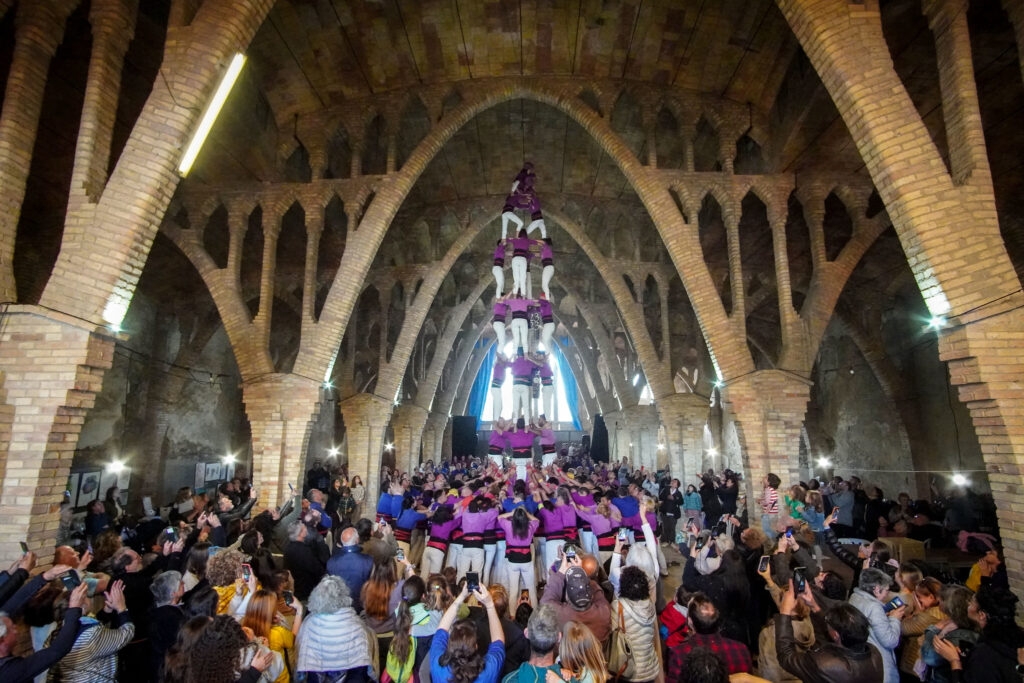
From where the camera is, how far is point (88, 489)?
1245 cm

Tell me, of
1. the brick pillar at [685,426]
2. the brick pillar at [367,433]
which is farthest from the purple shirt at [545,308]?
the brick pillar at [367,433]

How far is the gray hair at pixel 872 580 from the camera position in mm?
3467

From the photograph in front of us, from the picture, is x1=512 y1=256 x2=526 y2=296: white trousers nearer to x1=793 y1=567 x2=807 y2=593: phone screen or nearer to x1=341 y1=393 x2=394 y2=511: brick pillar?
x1=341 y1=393 x2=394 y2=511: brick pillar

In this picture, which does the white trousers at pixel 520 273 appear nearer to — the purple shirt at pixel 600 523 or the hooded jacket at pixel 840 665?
the purple shirt at pixel 600 523

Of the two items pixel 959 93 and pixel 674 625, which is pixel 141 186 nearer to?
pixel 674 625

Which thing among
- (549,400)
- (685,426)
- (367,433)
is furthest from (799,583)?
(549,400)

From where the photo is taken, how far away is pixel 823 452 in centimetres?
1891

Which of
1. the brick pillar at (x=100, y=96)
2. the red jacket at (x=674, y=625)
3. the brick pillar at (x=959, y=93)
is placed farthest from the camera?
the brick pillar at (x=100, y=96)

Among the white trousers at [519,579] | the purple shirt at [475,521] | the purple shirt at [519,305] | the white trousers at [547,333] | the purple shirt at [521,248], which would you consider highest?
the purple shirt at [521,248]

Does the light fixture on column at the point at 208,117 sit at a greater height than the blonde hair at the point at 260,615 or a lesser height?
greater

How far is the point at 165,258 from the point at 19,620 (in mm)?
12762

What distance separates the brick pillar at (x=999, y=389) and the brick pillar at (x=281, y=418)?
9.96 metres

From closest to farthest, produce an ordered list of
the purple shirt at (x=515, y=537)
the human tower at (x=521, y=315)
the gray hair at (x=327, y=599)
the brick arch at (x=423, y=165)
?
the gray hair at (x=327, y=599) < the purple shirt at (x=515, y=537) < the brick arch at (x=423, y=165) < the human tower at (x=521, y=315)

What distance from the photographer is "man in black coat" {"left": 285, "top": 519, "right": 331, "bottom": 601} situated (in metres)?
5.40
